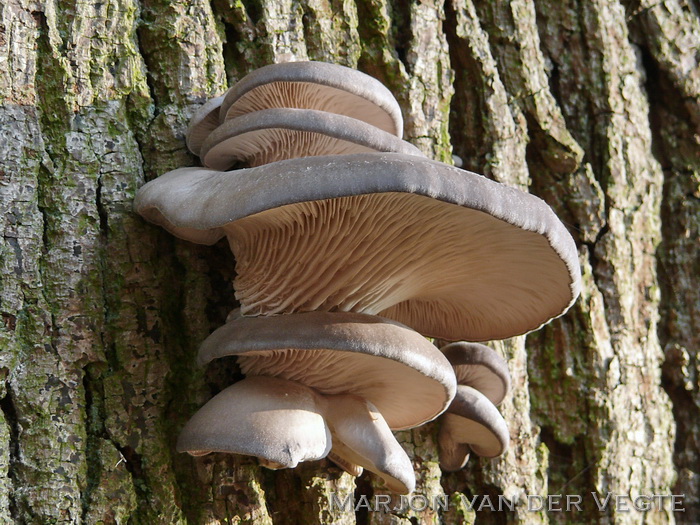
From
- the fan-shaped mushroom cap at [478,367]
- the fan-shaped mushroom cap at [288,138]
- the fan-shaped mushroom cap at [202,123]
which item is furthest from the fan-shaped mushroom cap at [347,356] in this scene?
the fan-shaped mushroom cap at [202,123]

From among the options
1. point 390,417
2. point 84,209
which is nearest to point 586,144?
point 390,417

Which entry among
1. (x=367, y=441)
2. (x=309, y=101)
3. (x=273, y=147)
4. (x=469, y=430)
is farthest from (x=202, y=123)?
(x=469, y=430)

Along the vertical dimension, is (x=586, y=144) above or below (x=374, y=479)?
above

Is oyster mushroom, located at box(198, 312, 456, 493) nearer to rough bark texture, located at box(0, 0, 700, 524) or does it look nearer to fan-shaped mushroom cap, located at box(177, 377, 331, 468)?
fan-shaped mushroom cap, located at box(177, 377, 331, 468)

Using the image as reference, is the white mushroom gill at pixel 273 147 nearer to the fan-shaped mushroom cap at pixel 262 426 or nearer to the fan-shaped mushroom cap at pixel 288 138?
the fan-shaped mushroom cap at pixel 288 138

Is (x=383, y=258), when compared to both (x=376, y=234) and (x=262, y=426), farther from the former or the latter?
(x=262, y=426)

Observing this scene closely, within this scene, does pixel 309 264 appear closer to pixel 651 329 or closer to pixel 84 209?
pixel 84 209

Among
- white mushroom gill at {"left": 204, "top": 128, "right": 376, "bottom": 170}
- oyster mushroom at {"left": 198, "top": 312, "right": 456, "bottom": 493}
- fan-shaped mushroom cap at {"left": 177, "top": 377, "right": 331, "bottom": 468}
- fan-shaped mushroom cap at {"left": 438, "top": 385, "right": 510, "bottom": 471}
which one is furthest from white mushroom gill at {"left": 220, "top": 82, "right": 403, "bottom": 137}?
fan-shaped mushroom cap at {"left": 438, "top": 385, "right": 510, "bottom": 471}
